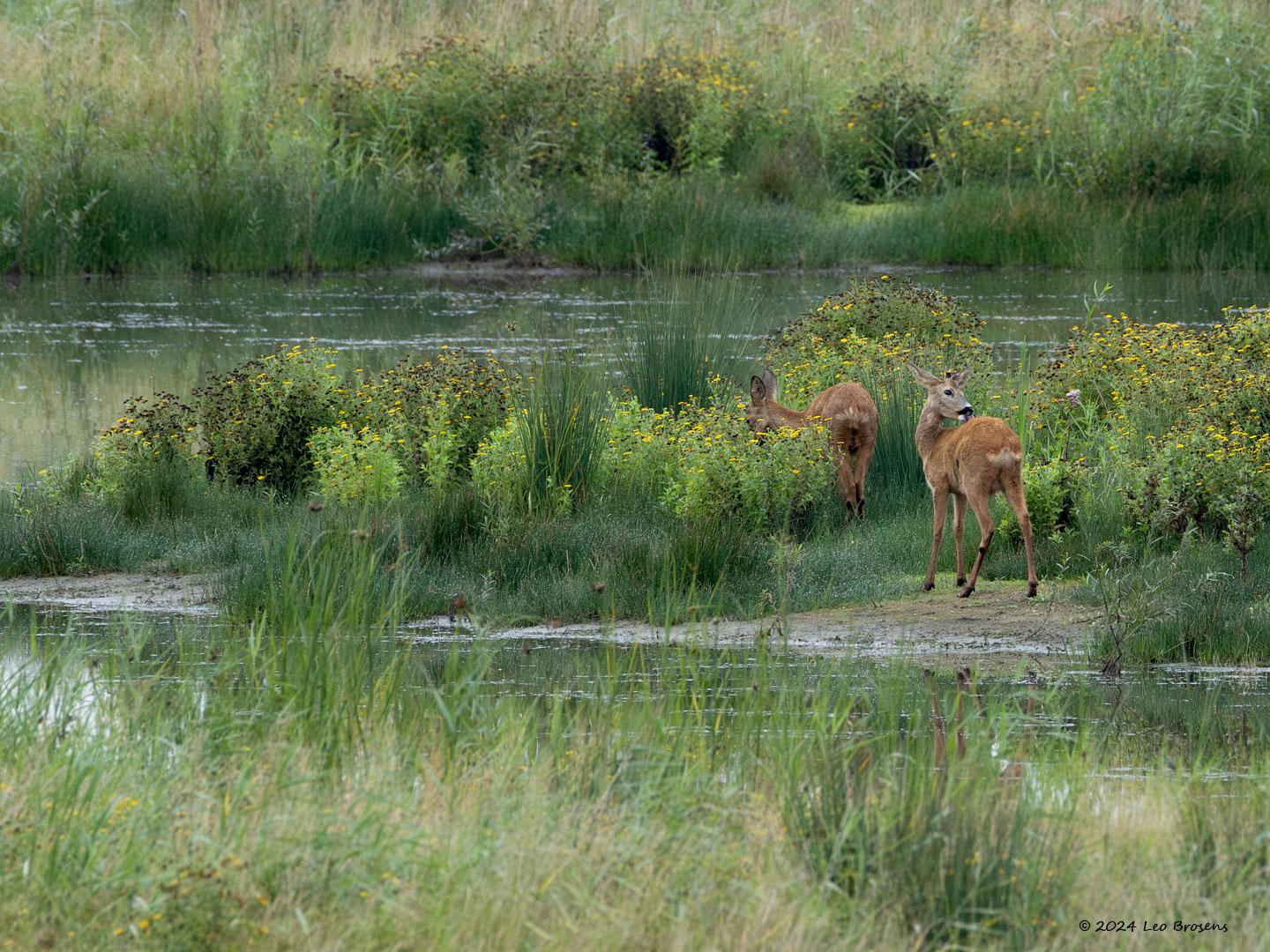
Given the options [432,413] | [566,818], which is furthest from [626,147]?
[566,818]

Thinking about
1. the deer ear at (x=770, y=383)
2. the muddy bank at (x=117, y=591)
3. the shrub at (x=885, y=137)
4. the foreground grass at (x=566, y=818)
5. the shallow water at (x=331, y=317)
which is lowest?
the muddy bank at (x=117, y=591)

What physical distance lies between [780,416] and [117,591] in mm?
3826

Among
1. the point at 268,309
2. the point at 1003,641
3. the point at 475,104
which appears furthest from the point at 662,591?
the point at 475,104

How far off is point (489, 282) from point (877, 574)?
1275 centimetres

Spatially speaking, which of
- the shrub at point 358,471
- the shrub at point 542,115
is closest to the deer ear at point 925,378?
the shrub at point 358,471

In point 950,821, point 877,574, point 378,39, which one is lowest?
point 877,574

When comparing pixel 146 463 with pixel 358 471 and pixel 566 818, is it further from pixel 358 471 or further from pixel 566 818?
pixel 566 818

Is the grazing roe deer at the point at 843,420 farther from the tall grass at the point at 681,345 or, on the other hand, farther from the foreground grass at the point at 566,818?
the foreground grass at the point at 566,818

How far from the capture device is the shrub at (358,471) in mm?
10414

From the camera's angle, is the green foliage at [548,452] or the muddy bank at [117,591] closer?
the muddy bank at [117,591]

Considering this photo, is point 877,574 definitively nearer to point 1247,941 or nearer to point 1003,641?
point 1003,641

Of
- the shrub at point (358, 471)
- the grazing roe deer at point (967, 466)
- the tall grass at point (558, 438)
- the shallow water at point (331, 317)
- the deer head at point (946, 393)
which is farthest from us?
the shallow water at point (331, 317)

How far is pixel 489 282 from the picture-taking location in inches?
862

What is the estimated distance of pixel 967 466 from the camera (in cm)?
904
